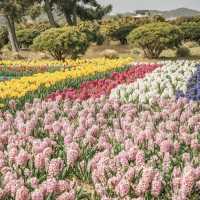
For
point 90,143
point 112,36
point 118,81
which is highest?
point 90,143

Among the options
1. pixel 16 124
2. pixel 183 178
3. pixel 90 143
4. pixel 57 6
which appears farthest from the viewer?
pixel 57 6

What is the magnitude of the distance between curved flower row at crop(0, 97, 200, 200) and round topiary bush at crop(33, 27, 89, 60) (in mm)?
21967

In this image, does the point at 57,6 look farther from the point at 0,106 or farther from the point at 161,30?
the point at 0,106

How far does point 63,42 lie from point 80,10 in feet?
69.7

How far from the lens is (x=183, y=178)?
6613 mm

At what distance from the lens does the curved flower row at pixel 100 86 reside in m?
14.0

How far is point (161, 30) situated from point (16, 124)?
2422 centimetres

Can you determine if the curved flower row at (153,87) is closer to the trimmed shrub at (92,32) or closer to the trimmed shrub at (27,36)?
the trimmed shrub at (92,32)

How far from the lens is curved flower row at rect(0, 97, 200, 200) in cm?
665

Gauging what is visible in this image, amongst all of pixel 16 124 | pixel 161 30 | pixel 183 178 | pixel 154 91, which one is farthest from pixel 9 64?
pixel 183 178

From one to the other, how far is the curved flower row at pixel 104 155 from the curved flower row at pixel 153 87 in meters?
1.59

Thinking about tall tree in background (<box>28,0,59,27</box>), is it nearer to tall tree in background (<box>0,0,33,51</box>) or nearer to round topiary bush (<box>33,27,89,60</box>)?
tall tree in background (<box>0,0,33,51</box>)

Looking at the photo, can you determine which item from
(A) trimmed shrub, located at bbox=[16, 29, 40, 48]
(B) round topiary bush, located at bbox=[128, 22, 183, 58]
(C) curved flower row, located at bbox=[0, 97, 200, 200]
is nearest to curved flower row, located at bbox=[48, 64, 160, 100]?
(C) curved flower row, located at bbox=[0, 97, 200, 200]

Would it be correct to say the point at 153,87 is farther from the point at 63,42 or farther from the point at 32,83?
the point at 63,42
